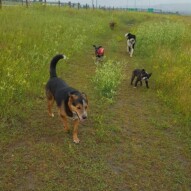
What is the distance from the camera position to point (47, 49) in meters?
11.6

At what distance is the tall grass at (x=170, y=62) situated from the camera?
8.30 metres

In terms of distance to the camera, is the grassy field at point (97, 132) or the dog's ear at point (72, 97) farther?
the dog's ear at point (72, 97)

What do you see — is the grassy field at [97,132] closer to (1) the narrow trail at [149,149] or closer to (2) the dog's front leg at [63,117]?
(1) the narrow trail at [149,149]

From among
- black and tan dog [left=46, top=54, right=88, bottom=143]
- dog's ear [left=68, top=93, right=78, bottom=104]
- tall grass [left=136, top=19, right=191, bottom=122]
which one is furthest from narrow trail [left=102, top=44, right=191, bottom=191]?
dog's ear [left=68, top=93, right=78, bottom=104]

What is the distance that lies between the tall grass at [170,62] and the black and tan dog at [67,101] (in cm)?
325

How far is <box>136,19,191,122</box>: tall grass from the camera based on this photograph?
830 centimetres

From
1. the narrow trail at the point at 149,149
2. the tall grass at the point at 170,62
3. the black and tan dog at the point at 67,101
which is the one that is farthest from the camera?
the tall grass at the point at 170,62

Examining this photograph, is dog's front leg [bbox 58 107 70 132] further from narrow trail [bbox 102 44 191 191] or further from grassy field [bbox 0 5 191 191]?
narrow trail [bbox 102 44 191 191]

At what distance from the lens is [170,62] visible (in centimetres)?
1178

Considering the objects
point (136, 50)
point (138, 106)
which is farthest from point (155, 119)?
point (136, 50)

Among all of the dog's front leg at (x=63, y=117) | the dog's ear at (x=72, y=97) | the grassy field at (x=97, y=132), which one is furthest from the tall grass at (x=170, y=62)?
the dog's ear at (x=72, y=97)

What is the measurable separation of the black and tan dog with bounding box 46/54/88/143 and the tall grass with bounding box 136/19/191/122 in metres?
3.25

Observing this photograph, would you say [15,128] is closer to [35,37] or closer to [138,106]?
[138,106]

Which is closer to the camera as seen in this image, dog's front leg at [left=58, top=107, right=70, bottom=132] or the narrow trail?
the narrow trail
